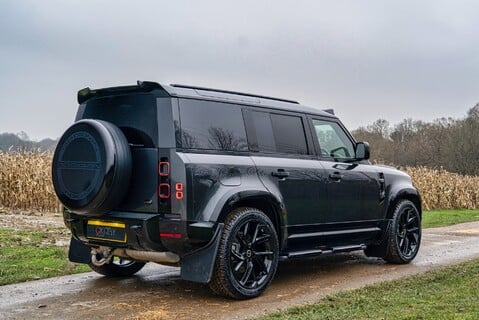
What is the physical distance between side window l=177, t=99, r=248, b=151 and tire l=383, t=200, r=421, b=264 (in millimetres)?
3120

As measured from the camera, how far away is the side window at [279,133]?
20.8 ft

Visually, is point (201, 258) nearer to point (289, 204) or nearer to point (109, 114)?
point (289, 204)

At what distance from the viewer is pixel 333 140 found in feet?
24.5

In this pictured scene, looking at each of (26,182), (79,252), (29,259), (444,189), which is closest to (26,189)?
(26,182)

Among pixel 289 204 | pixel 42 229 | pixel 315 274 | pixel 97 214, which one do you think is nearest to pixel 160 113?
pixel 97 214

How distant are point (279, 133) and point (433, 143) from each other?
140 feet

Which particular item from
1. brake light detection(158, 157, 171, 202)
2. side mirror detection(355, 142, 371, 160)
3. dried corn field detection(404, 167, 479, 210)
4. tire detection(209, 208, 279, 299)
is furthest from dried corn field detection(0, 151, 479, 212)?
dried corn field detection(404, 167, 479, 210)

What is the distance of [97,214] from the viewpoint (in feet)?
18.0

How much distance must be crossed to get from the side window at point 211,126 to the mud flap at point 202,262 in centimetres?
89

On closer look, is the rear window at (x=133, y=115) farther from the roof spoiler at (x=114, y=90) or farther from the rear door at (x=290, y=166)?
the rear door at (x=290, y=166)

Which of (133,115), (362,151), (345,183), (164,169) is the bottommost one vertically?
(345,183)

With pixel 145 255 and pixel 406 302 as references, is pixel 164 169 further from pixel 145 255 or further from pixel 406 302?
pixel 406 302

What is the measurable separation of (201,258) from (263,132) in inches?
69.3

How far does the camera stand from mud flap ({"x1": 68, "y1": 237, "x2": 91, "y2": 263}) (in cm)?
632
